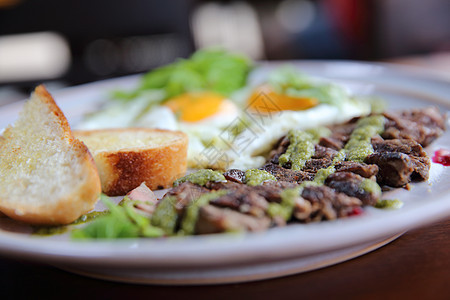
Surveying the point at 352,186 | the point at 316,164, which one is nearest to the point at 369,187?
the point at 352,186

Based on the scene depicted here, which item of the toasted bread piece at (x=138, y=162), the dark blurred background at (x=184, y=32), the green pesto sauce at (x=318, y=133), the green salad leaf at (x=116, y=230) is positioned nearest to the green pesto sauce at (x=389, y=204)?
the green pesto sauce at (x=318, y=133)

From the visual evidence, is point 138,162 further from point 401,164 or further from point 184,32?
point 184,32

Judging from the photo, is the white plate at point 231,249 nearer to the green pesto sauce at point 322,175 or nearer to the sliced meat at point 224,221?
the sliced meat at point 224,221

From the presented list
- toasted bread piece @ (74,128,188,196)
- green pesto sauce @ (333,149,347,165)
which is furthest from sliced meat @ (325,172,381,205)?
toasted bread piece @ (74,128,188,196)

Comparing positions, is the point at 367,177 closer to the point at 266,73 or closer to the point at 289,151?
the point at 289,151

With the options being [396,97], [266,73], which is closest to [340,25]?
[266,73]
